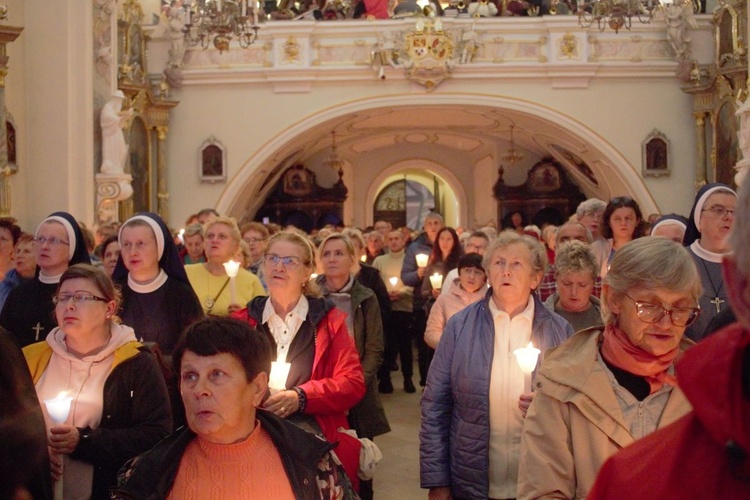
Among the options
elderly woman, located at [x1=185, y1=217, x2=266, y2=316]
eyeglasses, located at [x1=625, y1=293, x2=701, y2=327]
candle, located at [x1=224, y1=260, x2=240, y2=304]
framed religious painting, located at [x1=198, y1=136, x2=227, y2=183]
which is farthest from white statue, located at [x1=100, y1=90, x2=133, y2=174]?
eyeglasses, located at [x1=625, y1=293, x2=701, y2=327]

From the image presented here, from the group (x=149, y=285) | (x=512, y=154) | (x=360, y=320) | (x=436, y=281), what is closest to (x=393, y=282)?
(x=436, y=281)

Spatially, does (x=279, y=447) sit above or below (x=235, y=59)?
below

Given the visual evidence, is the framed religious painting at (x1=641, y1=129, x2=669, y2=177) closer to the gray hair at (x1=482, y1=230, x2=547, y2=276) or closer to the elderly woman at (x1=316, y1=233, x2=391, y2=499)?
the elderly woman at (x1=316, y1=233, x2=391, y2=499)

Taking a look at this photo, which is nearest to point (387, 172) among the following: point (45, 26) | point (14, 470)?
point (45, 26)

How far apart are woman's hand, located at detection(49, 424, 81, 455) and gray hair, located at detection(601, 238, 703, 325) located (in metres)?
1.79

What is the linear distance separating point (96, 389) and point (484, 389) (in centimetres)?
141

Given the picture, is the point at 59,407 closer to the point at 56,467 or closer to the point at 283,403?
the point at 56,467

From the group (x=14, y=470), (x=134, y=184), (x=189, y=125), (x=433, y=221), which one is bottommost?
(x=14, y=470)

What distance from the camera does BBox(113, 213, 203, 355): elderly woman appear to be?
452 cm

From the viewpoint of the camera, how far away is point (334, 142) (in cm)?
2125

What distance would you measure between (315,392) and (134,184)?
41.2 feet

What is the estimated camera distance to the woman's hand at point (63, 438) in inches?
120

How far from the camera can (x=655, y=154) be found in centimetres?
1678

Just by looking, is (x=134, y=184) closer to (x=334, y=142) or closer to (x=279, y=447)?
(x=334, y=142)
